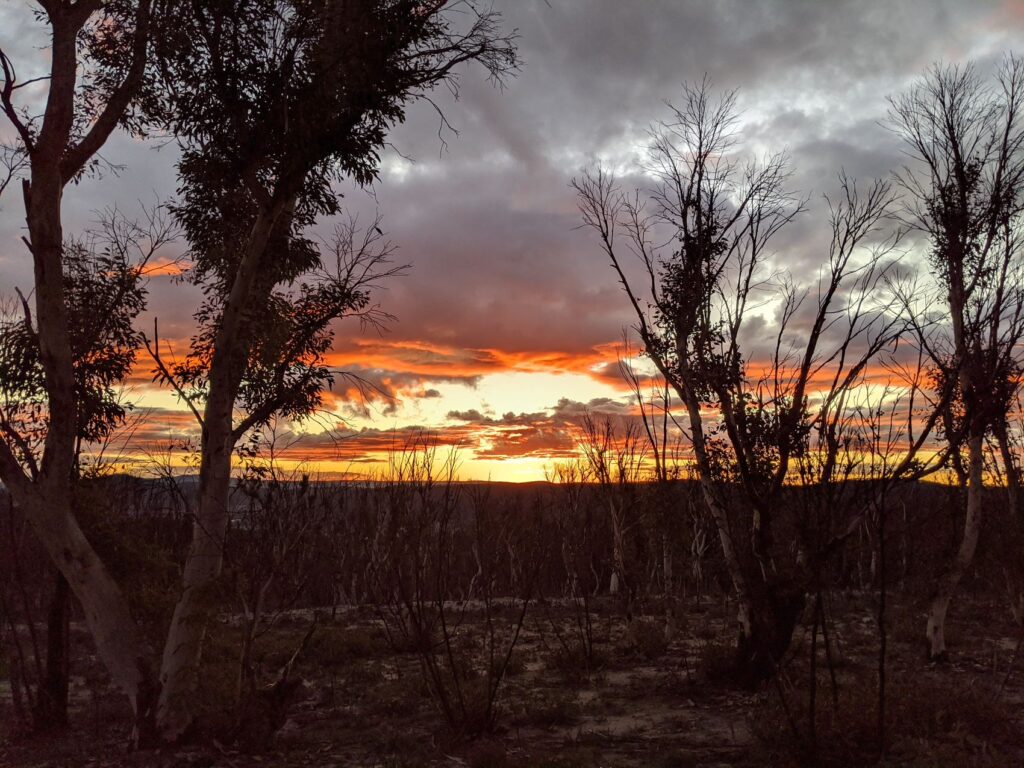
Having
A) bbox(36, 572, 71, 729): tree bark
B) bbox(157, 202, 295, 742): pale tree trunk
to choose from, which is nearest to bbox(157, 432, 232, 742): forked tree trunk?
bbox(157, 202, 295, 742): pale tree trunk

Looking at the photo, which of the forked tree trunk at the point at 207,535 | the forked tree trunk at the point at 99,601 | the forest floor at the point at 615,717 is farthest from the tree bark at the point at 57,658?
the forked tree trunk at the point at 207,535

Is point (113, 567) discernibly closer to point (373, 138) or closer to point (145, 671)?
point (145, 671)

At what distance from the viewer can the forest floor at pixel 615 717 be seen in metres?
8.20

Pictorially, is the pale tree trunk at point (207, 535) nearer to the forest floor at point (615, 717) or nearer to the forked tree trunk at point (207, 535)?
the forked tree trunk at point (207, 535)

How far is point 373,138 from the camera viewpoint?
9.55 meters

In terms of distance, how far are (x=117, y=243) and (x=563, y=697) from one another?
1088 centimetres

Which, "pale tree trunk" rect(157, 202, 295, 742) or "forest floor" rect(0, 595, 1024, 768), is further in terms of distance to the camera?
"pale tree trunk" rect(157, 202, 295, 742)

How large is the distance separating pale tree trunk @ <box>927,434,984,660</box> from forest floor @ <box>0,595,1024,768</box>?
566mm

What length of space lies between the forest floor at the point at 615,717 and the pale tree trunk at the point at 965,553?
0.57 meters

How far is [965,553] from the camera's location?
13.3 meters

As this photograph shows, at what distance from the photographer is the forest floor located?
26.9 feet

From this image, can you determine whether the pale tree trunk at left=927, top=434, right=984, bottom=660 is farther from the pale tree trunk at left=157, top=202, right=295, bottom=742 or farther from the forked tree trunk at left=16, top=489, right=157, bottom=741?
the forked tree trunk at left=16, top=489, right=157, bottom=741

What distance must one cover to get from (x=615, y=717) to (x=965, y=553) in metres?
7.81

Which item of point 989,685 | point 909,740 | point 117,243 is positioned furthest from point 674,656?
point 117,243
